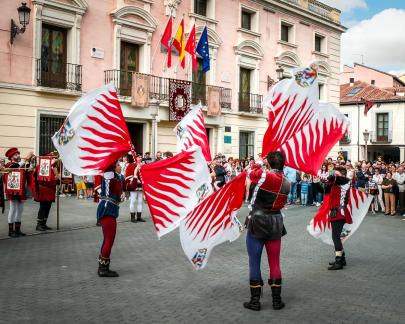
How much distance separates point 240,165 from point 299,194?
282 centimetres

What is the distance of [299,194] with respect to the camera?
19484mm

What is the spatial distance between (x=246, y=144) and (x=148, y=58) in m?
7.68

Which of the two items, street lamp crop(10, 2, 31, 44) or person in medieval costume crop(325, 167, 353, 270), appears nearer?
person in medieval costume crop(325, 167, 353, 270)

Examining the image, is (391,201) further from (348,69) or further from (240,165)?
(348,69)

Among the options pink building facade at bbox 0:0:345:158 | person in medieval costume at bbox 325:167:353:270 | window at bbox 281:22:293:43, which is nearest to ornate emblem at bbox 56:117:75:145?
person in medieval costume at bbox 325:167:353:270

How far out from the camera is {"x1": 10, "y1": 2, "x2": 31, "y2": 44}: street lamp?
54.3 feet

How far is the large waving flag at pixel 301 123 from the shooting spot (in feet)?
21.5

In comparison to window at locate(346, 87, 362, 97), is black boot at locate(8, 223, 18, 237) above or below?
below

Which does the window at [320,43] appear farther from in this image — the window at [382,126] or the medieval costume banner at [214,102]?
the window at [382,126]

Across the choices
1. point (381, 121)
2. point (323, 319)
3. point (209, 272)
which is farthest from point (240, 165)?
point (381, 121)

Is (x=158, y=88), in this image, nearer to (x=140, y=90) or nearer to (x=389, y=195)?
(x=140, y=90)

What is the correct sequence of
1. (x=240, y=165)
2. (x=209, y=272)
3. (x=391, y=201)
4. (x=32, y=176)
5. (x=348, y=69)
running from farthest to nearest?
(x=348, y=69), (x=240, y=165), (x=391, y=201), (x=32, y=176), (x=209, y=272)

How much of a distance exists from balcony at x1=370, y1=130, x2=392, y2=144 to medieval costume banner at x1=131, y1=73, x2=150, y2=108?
31.2 metres

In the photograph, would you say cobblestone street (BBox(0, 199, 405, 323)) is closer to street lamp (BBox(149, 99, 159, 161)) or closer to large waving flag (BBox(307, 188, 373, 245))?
large waving flag (BBox(307, 188, 373, 245))
